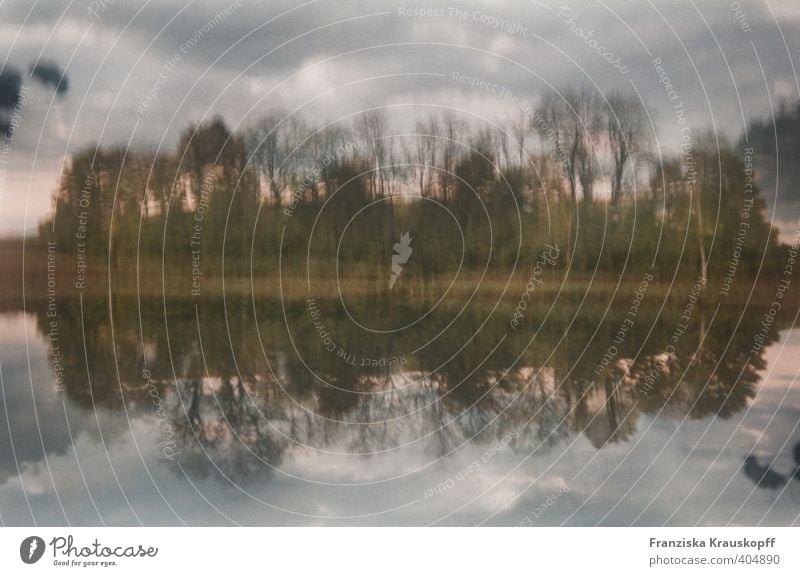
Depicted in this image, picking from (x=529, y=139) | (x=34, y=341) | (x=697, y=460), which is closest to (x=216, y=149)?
(x=34, y=341)

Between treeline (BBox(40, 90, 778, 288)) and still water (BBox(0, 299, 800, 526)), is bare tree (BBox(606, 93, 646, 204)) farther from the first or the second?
still water (BBox(0, 299, 800, 526))

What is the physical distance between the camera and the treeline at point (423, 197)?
3213mm

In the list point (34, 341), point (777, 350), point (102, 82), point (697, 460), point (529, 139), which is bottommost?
point (697, 460)

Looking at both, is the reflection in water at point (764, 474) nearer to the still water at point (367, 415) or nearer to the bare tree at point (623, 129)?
the still water at point (367, 415)

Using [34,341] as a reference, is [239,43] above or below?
above

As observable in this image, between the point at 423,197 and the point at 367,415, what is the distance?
108 centimetres

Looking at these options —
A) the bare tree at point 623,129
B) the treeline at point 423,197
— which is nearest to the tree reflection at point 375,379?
the treeline at point 423,197

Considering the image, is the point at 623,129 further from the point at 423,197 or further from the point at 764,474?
the point at 764,474

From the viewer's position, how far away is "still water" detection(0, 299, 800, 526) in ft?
10.7

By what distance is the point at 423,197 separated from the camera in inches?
128

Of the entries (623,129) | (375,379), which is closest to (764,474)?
(623,129)

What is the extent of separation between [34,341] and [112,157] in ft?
3.10

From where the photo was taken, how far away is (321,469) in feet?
10.7
